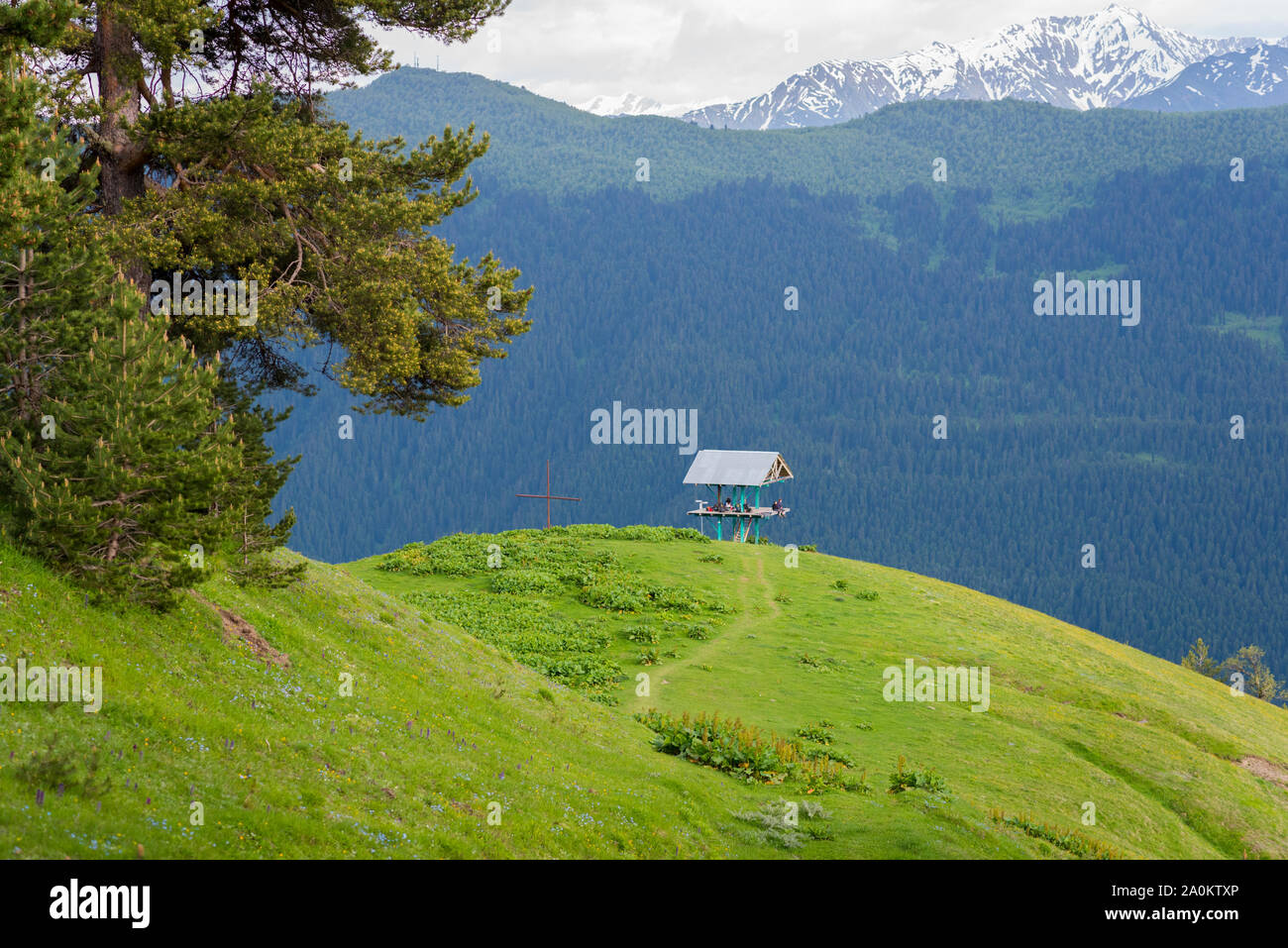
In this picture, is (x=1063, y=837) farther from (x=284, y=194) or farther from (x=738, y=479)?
(x=738, y=479)

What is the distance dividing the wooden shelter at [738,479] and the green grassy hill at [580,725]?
21.5m

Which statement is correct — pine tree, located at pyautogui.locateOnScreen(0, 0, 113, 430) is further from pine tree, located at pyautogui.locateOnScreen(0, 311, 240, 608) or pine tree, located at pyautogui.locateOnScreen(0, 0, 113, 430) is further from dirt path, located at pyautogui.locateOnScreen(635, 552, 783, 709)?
dirt path, located at pyautogui.locateOnScreen(635, 552, 783, 709)

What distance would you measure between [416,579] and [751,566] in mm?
18306

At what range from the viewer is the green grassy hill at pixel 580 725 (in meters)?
13.8

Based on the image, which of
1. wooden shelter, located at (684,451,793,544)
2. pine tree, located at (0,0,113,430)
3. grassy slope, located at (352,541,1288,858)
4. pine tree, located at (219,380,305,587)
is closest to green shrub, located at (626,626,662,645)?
grassy slope, located at (352,541,1288,858)

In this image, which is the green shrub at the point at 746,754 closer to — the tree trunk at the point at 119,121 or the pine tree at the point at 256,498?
the pine tree at the point at 256,498

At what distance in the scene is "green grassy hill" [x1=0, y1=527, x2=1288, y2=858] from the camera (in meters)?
13.8

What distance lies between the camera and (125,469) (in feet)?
53.7

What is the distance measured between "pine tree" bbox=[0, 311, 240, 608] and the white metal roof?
58.5m

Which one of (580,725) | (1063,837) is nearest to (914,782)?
(1063,837)

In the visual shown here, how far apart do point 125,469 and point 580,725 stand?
13.5 metres

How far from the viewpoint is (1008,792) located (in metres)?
28.4

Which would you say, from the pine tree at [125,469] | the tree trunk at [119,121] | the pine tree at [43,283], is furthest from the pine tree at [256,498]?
the tree trunk at [119,121]
